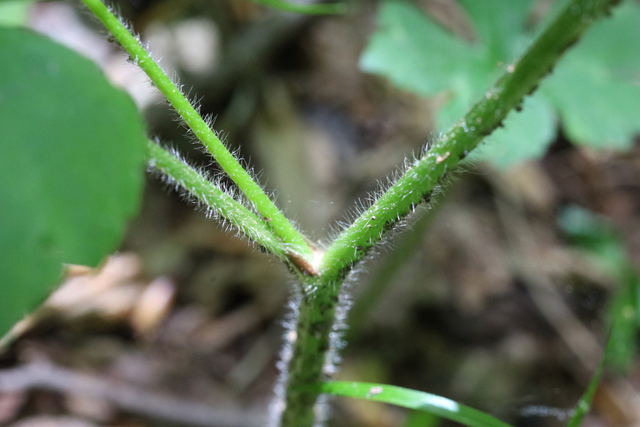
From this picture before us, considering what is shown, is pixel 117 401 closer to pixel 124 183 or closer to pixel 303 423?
pixel 303 423

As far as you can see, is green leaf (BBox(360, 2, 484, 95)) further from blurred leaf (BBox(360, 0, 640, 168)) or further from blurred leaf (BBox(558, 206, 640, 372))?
blurred leaf (BBox(558, 206, 640, 372))

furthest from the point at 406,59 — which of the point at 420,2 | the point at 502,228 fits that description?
the point at 420,2

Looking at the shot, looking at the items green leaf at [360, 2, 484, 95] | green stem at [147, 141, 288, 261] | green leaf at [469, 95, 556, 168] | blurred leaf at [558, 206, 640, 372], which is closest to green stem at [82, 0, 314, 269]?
green stem at [147, 141, 288, 261]

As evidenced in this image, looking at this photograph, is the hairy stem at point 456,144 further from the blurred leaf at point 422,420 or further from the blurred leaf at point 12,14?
the blurred leaf at point 12,14

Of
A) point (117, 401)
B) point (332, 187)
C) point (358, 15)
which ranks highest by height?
point (358, 15)

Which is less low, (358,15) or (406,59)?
(358,15)

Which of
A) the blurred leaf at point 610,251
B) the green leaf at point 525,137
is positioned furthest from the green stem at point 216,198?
the blurred leaf at point 610,251

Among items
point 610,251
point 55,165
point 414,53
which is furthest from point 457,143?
point 610,251
